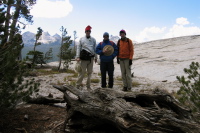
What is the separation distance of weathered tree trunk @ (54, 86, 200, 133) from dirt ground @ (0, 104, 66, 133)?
0.45 meters

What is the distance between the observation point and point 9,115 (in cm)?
466

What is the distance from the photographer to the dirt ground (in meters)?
3.92

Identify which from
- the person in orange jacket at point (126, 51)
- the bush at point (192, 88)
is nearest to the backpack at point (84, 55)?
the person in orange jacket at point (126, 51)

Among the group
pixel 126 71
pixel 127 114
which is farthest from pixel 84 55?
pixel 127 114

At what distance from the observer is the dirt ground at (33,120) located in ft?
12.9

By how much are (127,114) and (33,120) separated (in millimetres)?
2749

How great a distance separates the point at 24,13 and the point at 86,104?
25194 millimetres

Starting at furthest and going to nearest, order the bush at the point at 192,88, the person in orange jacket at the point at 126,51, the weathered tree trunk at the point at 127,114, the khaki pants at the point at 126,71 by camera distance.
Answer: the khaki pants at the point at 126,71 → the person in orange jacket at the point at 126,51 → the bush at the point at 192,88 → the weathered tree trunk at the point at 127,114

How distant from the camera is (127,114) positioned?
9.21 ft

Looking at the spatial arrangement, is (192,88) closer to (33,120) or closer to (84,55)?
(33,120)

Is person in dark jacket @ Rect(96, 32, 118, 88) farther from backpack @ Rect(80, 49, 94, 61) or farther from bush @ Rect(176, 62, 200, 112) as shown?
bush @ Rect(176, 62, 200, 112)

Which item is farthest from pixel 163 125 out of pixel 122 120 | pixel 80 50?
pixel 80 50

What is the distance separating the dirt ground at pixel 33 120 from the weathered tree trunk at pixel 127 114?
1.48 feet

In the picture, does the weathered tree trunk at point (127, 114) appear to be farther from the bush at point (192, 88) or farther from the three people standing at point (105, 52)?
the three people standing at point (105, 52)
